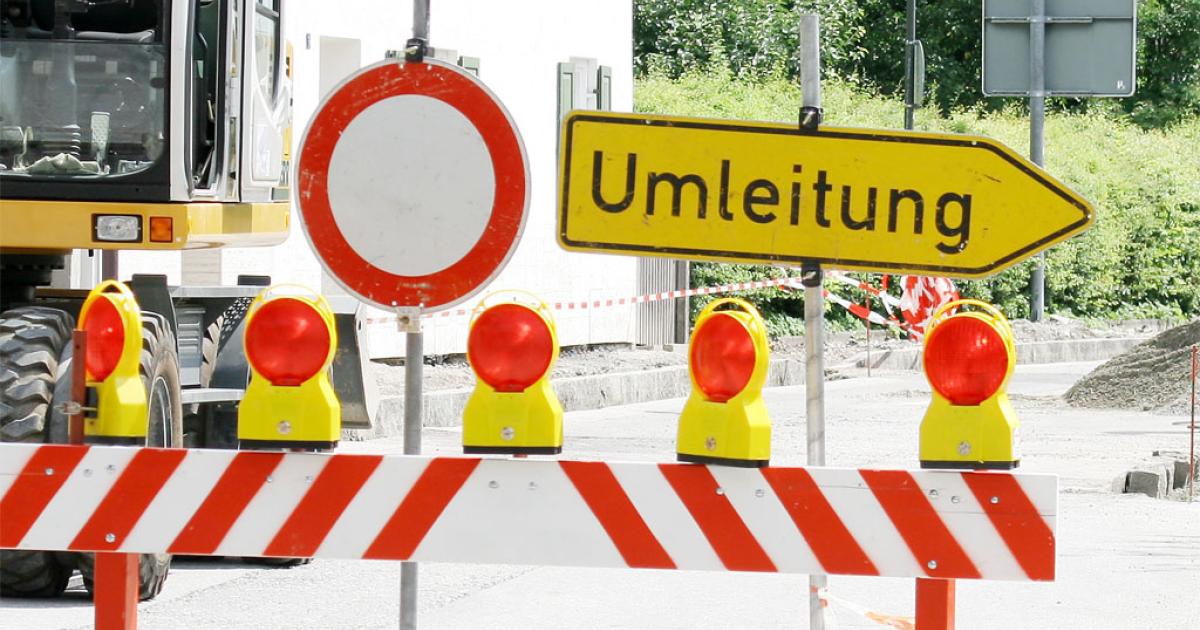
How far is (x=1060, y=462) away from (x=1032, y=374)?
33.1 ft

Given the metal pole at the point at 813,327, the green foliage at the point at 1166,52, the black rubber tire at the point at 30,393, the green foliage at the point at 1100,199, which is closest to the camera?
the metal pole at the point at 813,327

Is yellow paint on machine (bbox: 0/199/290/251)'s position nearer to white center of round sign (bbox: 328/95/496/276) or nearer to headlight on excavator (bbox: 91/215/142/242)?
headlight on excavator (bbox: 91/215/142/242)

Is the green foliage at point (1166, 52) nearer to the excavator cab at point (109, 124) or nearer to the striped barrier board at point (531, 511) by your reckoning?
the excavator cab at point (109, 124)

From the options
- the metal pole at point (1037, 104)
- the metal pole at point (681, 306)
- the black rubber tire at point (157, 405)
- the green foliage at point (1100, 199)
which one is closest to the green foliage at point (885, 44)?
the green foliage at point (1100, 199)

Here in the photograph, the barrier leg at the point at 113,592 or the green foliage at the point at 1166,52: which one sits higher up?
the green foliage at the point at 1166,52

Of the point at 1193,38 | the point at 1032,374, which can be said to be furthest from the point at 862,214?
the point at 1193,38

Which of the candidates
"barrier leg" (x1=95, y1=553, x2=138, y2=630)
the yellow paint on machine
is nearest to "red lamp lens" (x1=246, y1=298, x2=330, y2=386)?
"barrier leg" (x1=95, y1=553, x2=138, y2=630)

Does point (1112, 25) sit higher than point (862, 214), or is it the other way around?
point (1112, 25)

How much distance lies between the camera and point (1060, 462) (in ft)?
46.8

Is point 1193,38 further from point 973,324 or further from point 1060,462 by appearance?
point 973,324

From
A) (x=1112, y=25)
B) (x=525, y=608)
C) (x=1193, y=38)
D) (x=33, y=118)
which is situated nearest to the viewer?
(x=525, y=608)

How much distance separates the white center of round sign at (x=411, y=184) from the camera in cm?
513

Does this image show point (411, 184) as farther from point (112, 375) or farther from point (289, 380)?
point (112, 375)

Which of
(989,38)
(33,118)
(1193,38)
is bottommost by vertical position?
(33,118)
